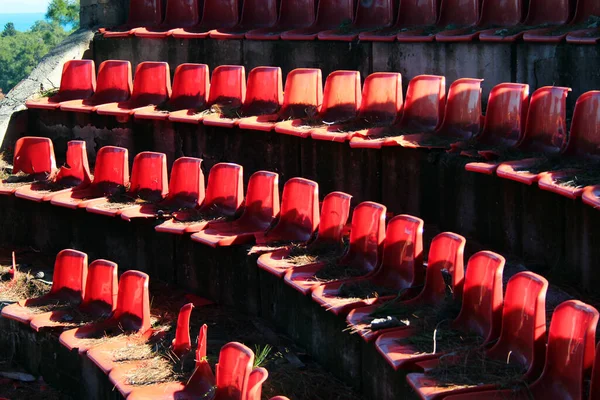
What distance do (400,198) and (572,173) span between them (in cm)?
131

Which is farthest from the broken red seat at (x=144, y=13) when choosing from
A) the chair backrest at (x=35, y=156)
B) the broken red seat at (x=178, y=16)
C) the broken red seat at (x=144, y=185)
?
the broken red seat at (x=144, y=185)

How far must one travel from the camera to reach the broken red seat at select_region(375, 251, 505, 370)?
3.77 meters

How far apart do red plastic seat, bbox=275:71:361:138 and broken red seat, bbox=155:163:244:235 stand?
1.73 ft

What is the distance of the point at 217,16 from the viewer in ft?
27.9

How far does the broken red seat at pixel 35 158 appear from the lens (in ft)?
22.9

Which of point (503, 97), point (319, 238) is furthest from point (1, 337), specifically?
point (503, 97)

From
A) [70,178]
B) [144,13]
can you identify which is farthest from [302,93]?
[144,13]

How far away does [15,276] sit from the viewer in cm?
610

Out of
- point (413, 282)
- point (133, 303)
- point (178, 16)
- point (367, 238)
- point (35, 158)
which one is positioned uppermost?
Answer: point (178, 16)

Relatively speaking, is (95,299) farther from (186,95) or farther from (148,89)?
(148,89)

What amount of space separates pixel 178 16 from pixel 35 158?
227 cm

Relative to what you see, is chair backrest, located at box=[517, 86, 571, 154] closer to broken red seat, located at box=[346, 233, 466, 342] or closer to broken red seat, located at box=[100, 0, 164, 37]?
broken red seat, located at box=[346, 233, 466, 342]

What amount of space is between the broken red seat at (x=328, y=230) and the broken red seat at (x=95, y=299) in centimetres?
81

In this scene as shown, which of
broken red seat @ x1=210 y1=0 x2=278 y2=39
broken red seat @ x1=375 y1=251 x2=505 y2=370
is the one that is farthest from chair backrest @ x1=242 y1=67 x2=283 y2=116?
broken red seat @ x1=375 y1=251 x2=505 y2=370
